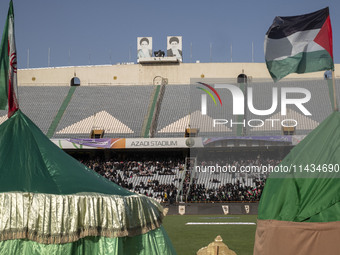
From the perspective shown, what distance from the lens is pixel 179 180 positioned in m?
52.1

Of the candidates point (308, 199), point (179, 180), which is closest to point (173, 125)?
point (179, 180)

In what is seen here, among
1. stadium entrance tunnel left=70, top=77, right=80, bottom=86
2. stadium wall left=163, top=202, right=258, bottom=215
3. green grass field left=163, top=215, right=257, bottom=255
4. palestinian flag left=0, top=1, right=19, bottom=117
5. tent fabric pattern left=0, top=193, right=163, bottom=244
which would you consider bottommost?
stadium wall left=163, top=202, right=258, bottom=215

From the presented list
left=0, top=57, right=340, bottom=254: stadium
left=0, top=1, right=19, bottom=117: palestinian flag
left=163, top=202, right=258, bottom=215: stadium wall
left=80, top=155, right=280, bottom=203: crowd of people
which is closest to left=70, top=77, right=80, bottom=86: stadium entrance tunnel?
left=0, top=57, right=340, bottom=254: stadium

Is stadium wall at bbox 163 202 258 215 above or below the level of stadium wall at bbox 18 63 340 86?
below

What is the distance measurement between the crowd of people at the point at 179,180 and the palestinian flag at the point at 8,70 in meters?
34.2

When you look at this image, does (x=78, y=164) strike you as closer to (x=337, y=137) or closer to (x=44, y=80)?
(x=337, y=137)

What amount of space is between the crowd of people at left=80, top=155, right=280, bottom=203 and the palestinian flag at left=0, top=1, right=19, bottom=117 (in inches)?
1347

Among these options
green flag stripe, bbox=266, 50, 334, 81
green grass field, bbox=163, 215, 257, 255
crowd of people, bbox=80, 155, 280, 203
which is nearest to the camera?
green flag stripe, bbox=266, 50, 334, 81

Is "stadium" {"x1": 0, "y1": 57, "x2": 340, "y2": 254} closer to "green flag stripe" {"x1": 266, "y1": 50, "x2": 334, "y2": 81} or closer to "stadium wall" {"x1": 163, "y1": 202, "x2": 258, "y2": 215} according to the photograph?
"stadium wall" {"x1": 163, "y1": 202, "x2": 258, "y2": 215}

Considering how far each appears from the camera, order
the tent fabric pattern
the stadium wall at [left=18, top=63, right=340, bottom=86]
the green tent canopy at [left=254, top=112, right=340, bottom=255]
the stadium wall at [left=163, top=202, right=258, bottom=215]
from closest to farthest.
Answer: the tent fabric pattern, the green tent canopy at [left=254, top=112, right=340, bottom=255], the stadium wall at [left=163, top=202, right=258, bottom=215], the stadium wall at [left=18, top=63, right=340, bottom=86]

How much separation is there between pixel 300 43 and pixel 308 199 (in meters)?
3.03

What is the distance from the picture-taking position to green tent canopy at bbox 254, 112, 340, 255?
9.55m

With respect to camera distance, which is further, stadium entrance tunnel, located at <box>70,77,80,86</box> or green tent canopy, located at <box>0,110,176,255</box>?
stadium entrance tunnel, located at <box>70,77,80,86</box>

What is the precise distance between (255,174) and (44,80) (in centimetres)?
3138
